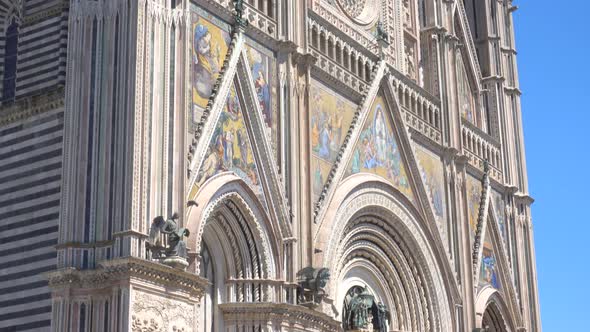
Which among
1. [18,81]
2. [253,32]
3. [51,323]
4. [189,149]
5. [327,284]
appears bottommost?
[51,323]

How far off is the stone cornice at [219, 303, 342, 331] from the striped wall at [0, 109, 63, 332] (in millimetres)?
4304

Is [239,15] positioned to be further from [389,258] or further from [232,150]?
[389,258]

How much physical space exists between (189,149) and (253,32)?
4.55 metres

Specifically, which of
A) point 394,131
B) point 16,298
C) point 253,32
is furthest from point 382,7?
point 16,298

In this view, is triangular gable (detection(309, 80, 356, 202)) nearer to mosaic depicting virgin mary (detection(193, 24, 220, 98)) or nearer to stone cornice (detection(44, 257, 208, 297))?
mosaic depicting virgin mary (detection(193, 24, 220, 98))

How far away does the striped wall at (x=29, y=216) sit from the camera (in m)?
21.3

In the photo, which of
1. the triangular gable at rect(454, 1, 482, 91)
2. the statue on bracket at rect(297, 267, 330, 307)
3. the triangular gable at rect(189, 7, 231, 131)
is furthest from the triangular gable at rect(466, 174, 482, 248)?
the triangular gable at rect(189, 7, 231, 131)

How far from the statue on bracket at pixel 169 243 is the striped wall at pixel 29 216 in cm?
227

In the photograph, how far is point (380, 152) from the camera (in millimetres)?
30516

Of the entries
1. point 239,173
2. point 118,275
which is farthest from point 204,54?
point 118,275

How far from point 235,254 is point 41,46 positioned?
6420 millimetres

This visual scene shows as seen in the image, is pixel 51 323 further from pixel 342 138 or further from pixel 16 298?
pixel 342 138

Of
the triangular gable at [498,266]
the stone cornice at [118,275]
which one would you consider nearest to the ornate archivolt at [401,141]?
the triangular gable at [498,266]

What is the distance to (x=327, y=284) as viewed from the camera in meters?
26.2
